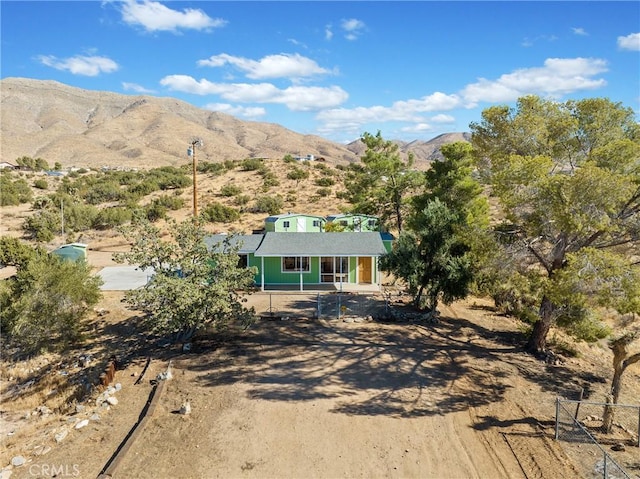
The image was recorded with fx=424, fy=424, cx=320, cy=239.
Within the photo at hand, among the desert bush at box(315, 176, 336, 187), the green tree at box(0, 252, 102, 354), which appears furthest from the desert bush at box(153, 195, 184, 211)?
the green tree at box(0, 252, 102, 354)

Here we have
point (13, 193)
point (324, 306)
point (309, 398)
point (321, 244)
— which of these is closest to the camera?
point (309, 398)

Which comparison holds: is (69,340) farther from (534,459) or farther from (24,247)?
(534,459)

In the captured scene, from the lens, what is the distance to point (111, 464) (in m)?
9.05

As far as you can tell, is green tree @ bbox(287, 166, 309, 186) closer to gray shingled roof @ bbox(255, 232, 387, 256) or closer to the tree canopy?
gray shingled roof @ bbox(255, 232, 387, 256)

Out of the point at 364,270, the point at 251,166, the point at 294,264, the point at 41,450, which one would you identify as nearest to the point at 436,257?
the point at 364,270

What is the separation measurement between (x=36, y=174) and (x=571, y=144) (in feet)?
219

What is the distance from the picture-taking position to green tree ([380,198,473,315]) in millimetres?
17750

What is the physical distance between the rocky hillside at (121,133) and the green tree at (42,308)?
77.5 m

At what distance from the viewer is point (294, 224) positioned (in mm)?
30703

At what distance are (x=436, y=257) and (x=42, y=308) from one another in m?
16.2

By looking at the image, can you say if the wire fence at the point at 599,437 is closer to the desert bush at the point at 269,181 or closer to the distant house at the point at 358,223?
the distant house at the point at 358,223

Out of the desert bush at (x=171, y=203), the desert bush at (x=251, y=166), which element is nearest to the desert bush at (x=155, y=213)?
the desert bush at (x=171, y=203)

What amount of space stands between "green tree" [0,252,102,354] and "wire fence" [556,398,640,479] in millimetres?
17500

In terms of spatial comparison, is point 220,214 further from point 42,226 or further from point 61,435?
point 61,435
